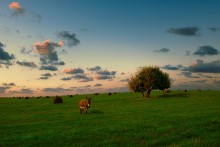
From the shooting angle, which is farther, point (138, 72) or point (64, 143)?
point (138, 72)

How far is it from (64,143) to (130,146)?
168 inches

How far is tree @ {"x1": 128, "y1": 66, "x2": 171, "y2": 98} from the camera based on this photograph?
83000 mm

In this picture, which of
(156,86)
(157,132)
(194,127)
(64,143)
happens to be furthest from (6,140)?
(156,86)

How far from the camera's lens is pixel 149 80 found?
83.6 metres

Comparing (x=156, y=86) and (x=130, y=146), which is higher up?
(x=156, y=86)

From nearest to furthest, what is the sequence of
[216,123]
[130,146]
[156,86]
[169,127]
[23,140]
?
1. [130,146]
2. [23,140]
3. [169,127]
4. [216,123]
5. [156,86]

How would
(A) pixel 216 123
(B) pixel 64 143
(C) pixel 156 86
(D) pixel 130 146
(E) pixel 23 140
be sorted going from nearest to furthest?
(D) pixel 130 146
(B) pixel 64 143
(E) pixel 23 140
(A) pixel 216 123
(C) pixel 156 86

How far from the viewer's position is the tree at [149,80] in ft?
272

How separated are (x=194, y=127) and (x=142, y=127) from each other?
4.10 meters

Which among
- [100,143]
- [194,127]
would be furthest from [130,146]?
[194,127]

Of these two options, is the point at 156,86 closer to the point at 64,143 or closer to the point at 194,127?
the point at 194,127

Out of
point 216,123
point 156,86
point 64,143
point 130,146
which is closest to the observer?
point 130,146

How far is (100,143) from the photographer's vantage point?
722 inches

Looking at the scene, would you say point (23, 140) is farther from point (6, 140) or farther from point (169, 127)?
point (169, 127)
